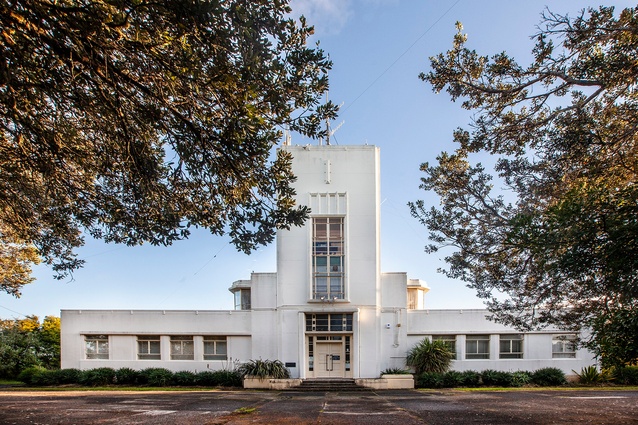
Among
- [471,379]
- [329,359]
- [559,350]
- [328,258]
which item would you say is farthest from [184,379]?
[559,350]

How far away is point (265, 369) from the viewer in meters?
21.7

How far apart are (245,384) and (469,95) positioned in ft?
54.4

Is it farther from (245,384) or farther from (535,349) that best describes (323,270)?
(535,349)

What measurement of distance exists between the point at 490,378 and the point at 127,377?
17.4 metres

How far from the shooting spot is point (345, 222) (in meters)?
23.0

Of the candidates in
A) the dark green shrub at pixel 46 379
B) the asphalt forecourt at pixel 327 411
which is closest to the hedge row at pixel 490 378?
the asphalt forecourt at pixel 327 411

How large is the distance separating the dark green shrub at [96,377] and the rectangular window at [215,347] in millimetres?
4510

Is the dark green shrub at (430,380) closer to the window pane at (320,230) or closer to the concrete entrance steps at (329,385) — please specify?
the concrete entrance steps at (329,385)

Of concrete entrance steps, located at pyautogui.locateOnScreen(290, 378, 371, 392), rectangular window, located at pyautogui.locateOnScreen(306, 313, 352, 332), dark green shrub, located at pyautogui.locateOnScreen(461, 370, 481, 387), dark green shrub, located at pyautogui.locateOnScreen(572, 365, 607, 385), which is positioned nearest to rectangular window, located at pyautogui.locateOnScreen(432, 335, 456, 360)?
dark green shrub, located at pyautogui.locateOnScreen(461, 370, 481, 387)

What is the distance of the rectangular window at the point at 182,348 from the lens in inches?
971

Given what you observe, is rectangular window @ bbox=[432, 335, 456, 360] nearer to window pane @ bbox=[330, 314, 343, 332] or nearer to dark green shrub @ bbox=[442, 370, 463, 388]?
dark green shrub @ bbox=[442, 370, 463, 388]

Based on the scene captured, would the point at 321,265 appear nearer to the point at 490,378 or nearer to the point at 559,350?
the point at 490,378

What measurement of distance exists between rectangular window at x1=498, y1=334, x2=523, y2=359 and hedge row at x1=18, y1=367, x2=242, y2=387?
13142mm

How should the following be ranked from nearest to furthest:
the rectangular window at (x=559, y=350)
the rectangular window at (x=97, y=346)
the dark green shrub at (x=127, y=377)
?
Result: 1. the dark green shrub at (x=127, y=377)
2. the rectangular window at (x=559, y=350)
3. the rectangular window at (x=97, y=346)
